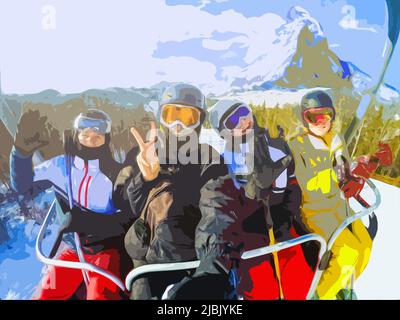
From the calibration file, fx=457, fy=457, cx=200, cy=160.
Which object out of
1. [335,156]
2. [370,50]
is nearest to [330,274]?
[335,156]

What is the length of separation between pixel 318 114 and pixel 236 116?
61 centimetres

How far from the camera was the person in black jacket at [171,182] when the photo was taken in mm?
3279

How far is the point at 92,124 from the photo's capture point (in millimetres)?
3281

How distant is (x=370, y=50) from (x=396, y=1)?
417 mm

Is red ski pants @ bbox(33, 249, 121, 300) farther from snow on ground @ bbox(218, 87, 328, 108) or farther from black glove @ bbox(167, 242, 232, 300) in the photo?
snow on ground @ bbox(218, 87, 328, 108)

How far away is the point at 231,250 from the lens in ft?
10.9

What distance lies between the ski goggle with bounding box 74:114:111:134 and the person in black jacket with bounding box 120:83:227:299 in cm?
20

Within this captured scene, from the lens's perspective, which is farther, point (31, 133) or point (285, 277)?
point (285, 277)

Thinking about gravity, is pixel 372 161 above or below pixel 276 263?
above

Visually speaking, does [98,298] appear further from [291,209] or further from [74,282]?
[291,209]

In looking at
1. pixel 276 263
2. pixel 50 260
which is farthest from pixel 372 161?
pixel 50 260

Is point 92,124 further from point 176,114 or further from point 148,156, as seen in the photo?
point 176,114

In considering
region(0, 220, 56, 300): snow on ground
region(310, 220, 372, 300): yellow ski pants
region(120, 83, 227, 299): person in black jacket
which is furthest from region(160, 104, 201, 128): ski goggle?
region(310, 220, 372, 300): yellow ski pants

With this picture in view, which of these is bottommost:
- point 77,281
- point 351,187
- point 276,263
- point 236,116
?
point 77,281
